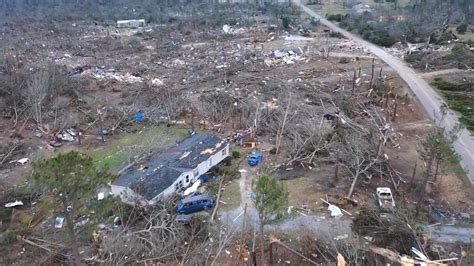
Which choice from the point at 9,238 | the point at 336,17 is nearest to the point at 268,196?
the point at 9,238

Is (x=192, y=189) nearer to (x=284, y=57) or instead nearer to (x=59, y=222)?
(x=59, y=222)

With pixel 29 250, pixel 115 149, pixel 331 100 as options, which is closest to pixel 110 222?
pixel 29 250

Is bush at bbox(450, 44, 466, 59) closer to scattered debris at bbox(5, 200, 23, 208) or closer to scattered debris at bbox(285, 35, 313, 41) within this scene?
scattered debris at bbox(285, 35, 313, 41)

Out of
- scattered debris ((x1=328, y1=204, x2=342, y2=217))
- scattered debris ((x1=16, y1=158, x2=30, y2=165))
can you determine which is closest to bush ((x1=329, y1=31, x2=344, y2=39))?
scattered debris ((x1=328, y1=204, x2=342, y2=217))

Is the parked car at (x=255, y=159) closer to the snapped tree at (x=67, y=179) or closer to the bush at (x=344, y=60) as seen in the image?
the snapped tree at (x=67, y=179)

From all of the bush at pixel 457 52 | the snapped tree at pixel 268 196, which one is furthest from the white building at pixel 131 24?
the snapped tree at pixel 268 196

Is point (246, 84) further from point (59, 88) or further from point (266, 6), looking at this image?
point (266, 6)
